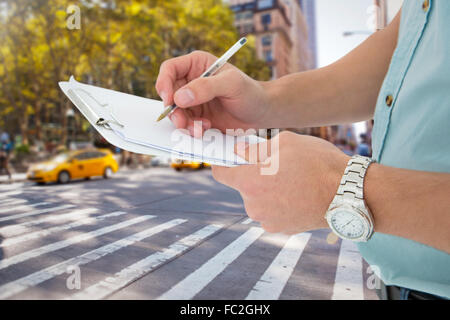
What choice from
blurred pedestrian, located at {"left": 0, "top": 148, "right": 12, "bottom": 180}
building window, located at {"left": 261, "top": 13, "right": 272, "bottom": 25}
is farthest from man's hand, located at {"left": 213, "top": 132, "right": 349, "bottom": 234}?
building window, located at {"left": 261, "top": 13, "right": 272, "bottom": 25}

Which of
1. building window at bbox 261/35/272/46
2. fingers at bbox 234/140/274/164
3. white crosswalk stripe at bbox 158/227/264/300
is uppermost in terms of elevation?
building window at bbox 261/35/272/46

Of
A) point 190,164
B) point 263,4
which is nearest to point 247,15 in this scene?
point 263,4

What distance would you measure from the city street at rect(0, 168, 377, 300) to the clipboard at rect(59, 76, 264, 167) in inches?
8.9

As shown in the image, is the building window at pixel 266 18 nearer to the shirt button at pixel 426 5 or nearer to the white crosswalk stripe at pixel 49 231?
the shirt button at pixel 426 5

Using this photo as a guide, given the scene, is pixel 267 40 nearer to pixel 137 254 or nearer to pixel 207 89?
pixel 207 89

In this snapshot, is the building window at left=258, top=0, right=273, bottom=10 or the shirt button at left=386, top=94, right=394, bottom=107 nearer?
the shirt button at left=386, top=94, right=394, bottom=107

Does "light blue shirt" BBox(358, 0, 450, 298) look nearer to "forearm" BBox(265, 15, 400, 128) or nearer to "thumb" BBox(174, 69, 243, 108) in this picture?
"forearm" BBox(265, 15, 400, 128)

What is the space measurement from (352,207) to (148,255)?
16.2 inches

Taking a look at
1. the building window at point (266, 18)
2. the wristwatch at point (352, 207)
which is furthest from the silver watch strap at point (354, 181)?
the building window at point (266, 18)

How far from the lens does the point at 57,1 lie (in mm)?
1206

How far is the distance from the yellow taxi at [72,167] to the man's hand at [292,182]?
629mm

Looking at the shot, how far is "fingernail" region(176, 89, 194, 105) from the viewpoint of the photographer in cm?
76
